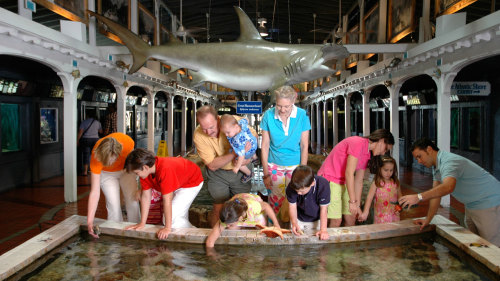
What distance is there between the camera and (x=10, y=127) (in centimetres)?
946

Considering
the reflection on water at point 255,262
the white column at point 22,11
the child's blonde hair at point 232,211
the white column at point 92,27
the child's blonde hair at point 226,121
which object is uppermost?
the white column at point 92,27

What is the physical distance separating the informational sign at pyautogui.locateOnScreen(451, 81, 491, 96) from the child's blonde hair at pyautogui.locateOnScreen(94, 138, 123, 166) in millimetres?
6666

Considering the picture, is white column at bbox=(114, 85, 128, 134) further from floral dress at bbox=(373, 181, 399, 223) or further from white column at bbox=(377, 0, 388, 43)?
white column at bbox=(377, 0, 388, 43)

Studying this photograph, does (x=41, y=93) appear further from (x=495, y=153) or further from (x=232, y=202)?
A: (x=495, y=153)

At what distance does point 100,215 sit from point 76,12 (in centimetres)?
454

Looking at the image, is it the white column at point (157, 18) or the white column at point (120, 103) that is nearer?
the white column at point (120, 103)

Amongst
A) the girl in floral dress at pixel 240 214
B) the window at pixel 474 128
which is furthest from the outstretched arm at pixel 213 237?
the window at pixel 474 128

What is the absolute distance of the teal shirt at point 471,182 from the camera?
11.3 ft

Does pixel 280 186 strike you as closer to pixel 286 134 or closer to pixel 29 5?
pixel 286 134

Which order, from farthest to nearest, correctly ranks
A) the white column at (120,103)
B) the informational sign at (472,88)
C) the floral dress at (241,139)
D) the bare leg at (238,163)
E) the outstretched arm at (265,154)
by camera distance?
the white column at (120,103) < the informational sign at (472,88) < the outstretched arm at (265,154) < the bare leg at (238,163) < the floral dress at (241,139)

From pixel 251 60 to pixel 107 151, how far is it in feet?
6.13

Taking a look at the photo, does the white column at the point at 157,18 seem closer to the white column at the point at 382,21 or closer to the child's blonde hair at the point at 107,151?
the white column at the point at 382,21

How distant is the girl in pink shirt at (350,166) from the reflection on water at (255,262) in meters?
0.70

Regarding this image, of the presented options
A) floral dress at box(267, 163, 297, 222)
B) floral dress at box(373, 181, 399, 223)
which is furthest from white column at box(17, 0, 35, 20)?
floral dress at box(373, 181, 399, 223)
